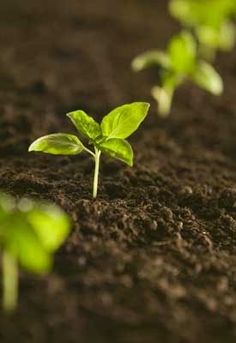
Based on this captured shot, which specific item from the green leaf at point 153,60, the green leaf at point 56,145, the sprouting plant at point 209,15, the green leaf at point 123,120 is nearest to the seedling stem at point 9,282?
the green leaf at point 56,145

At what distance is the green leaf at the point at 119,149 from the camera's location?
1.30 m

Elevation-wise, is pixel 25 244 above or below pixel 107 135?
below

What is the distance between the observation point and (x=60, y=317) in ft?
3.23

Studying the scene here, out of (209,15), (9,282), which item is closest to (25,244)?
(9,282)

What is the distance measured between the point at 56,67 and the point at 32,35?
0.40 metres

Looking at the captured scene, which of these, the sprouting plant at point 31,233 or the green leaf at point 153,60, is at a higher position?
the green leaf at point 153,60

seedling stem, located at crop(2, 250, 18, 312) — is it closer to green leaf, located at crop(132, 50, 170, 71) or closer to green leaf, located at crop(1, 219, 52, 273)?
green leaf, located at crop(1, 219, 52, 273)

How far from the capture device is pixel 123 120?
1326 mm

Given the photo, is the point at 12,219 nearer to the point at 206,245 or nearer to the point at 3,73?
→ the point at 206,245

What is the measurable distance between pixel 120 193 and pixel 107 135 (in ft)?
0.61

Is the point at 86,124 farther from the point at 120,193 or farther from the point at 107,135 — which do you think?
the point at 120,193

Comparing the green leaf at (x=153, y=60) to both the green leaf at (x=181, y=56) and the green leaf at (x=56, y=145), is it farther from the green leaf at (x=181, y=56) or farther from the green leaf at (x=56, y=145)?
the green leaf at (x=56, y=145)

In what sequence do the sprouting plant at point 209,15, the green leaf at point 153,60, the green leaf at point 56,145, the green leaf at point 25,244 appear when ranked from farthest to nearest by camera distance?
the sprouting plant at point 209,15 < the green leaf at point 153,60 < the green leaf at point 56,145 < the green leaf at point 25,244

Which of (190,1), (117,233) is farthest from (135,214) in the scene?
(190,1)
